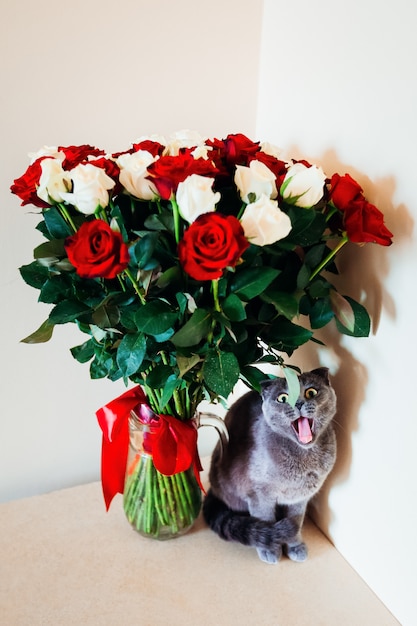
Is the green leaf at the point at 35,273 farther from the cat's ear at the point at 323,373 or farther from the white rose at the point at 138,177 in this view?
the cat's ear at the point at 323,373

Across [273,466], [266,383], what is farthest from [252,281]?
[273,466]

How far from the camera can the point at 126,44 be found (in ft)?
2.99

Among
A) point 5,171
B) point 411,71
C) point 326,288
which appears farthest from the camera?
point 5,171

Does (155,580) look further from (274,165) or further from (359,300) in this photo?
(274,165)

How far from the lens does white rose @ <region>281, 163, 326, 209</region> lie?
674 mm

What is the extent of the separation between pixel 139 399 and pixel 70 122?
1.58ft

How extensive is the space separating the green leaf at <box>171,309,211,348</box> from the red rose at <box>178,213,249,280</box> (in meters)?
0.08

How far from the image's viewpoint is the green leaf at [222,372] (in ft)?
2.21

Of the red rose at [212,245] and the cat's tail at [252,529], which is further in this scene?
the cat's tail at [252,529]

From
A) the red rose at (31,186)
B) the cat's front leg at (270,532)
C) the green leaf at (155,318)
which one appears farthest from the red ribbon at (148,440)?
the red rose at (31,186)

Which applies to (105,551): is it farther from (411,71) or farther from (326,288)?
(411,71)

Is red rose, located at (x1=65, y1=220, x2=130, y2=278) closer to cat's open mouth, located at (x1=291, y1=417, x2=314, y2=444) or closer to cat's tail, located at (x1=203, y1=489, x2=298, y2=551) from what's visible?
cat's open mouth, located at (x1=291, y1=417, x2=314, y2=444)

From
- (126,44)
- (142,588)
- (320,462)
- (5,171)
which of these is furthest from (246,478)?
(126,44)

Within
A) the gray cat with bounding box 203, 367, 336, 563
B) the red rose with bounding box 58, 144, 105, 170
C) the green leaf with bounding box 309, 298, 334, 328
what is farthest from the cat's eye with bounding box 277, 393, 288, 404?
the red rose with bounding box 58, 144, 105, 170
